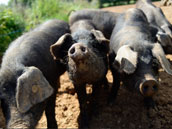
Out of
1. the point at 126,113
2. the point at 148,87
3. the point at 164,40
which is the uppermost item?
the point at 164,40

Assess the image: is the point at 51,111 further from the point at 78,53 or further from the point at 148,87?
the point at 148,87

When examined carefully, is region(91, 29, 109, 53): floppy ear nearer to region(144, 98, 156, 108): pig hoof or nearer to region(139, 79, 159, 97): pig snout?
region(139, 79, 159, 97): pig snout

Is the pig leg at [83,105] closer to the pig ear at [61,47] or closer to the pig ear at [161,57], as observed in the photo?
the pig ear at [61,47]

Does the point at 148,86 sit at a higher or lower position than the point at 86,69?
lower

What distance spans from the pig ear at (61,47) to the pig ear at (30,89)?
796 millimetres

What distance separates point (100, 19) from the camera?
6.13 meters

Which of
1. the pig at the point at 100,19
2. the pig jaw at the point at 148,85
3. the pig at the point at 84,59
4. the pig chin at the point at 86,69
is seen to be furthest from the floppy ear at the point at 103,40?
the pig at the point at 100,19

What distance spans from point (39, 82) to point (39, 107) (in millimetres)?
404

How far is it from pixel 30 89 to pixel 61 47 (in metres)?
1.16

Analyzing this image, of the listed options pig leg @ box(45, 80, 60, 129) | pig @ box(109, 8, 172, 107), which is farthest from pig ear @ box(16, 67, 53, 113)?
pig @ box(109, 8, 172, 107)

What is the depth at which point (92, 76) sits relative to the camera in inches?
129

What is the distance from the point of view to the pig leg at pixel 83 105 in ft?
11.8

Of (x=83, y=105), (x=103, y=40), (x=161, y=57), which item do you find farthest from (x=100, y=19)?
(x=161, y=57)

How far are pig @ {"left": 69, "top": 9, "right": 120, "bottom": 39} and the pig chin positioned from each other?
2.43 meters
